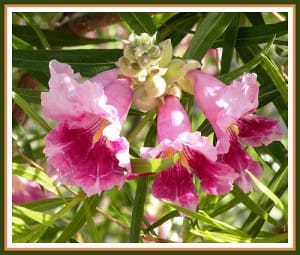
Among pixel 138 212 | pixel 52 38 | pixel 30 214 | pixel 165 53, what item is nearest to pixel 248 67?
pixel 165 53

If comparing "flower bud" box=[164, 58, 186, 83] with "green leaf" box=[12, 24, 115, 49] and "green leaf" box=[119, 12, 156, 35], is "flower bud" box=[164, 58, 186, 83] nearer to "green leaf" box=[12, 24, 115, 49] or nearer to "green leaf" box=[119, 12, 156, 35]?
"green leaf" box=[119, 12, 156, 35]

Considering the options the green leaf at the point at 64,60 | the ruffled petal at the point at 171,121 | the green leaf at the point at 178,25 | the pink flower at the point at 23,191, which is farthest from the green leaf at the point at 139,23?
the pink flower at the point at 23,191

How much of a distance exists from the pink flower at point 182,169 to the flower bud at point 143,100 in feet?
0.07

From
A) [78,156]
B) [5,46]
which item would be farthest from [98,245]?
[5,46]

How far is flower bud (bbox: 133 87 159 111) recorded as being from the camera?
1.27 metres

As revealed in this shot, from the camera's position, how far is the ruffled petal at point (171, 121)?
1.25m

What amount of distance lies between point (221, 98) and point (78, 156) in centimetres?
27

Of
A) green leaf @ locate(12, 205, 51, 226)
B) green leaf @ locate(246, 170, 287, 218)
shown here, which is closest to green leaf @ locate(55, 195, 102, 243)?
green leaf @ locate(12, 205, 51, 226)

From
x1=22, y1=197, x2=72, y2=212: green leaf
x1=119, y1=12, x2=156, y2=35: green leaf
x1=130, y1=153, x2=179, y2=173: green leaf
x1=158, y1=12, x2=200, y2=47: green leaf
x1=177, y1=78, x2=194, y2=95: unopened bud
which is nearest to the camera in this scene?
x1=130, y1=153, x2=179, y2=173: green leaf

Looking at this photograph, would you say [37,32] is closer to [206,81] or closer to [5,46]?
[5,46]

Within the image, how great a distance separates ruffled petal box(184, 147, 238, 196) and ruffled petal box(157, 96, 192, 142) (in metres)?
0.04

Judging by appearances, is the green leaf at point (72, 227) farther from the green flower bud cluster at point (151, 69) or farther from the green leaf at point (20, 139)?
the green leaf at point (20, 139)

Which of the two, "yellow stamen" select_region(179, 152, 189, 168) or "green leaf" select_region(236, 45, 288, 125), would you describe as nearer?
"yellow stamen" select_region(179, 152, 189, 168)

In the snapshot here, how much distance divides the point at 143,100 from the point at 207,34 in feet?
0.68
